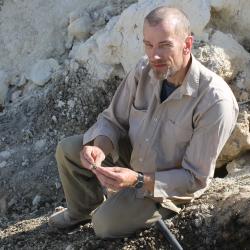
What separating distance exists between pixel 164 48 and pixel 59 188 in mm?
1812

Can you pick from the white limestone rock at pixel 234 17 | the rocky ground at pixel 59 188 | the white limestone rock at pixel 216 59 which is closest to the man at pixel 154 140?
the rocky ground at pixel 59 188

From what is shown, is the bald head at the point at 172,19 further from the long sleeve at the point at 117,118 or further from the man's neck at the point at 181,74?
the long sleeve at the point at 117,118

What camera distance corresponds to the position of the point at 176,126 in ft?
9.85

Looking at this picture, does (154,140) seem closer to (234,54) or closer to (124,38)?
(234,54)

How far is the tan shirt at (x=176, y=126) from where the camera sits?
2.89 m

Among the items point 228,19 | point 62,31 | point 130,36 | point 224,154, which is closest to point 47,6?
point 62,31

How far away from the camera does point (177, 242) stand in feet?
10.3

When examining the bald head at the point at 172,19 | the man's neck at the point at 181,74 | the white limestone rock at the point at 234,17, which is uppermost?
the bald head at the point at 172,19

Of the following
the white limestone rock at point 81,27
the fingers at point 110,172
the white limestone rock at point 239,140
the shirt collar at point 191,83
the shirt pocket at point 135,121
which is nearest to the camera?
the fingers at point 110,172

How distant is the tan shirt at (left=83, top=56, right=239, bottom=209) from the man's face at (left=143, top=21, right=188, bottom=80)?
11 centimetres

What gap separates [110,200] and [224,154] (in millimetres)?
1155

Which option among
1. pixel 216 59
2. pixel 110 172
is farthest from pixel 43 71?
pixel 110 172

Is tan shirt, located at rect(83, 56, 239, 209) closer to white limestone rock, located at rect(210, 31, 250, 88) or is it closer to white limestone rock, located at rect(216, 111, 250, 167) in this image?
white limestone rock, located at rect(216, 111, 250, 167)

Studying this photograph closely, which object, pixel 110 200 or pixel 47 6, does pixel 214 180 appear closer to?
pixel 110 200
